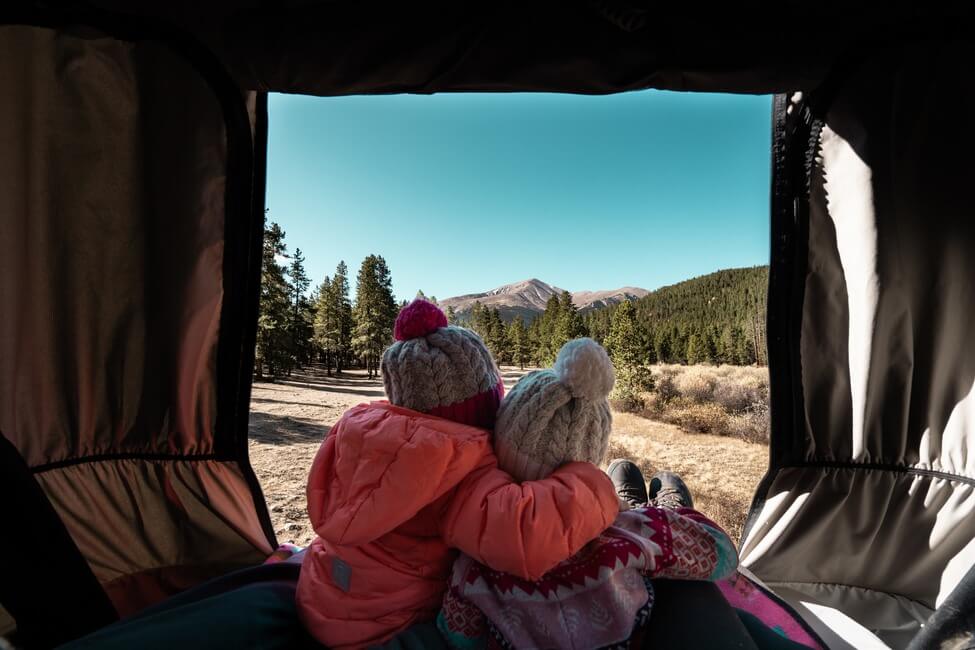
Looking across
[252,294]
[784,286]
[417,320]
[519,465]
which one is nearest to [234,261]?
[252,294]

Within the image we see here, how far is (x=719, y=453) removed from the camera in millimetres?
2232

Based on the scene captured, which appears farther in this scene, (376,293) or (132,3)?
(376,293)

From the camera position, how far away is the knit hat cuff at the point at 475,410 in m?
0.85

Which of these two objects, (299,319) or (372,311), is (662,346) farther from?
(299,319)

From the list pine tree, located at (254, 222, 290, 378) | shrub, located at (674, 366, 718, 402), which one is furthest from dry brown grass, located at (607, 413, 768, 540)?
pine tree, located at (254, 222, 290, 378)

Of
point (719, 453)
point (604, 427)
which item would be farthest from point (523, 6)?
point (719, 453)

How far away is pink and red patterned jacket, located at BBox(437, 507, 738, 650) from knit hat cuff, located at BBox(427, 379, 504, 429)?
0.26m

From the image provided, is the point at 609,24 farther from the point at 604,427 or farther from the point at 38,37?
the point at 38,37

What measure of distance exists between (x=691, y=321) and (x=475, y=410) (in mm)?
2127

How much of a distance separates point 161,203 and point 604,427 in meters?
1.39

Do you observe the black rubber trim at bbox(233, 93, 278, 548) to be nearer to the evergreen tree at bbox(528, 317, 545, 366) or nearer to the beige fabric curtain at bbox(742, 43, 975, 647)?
the evergreen tree at bbox(528, 317, 545, 366)

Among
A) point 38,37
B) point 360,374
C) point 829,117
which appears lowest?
point 360,374

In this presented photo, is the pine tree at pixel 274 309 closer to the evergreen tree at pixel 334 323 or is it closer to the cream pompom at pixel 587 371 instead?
the evergreen tree at pixel 334 323

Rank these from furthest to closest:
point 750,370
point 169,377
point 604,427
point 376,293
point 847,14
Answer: point 376,293
point 750,370
point 169,377
point 847,14
point 604,427
